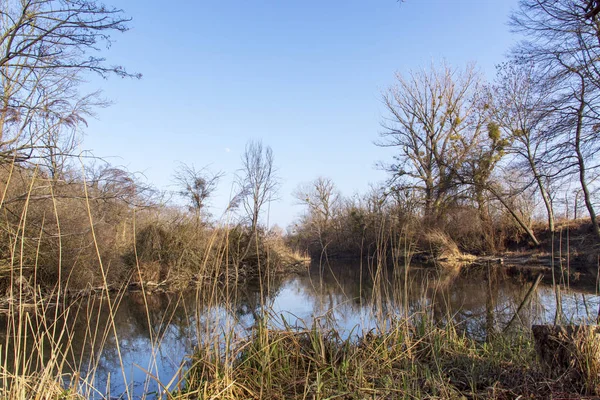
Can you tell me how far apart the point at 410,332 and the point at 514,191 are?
12.8 m

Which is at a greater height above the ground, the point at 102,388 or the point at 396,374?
the point at 396,374

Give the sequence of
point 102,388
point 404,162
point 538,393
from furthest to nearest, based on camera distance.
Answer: point 404,162 → point 102,388 → point 538,393

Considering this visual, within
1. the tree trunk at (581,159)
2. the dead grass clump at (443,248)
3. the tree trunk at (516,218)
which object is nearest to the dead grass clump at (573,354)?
the tree trunk at (581,159)

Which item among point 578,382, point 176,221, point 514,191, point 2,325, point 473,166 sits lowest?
point 2,325

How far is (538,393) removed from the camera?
220 cm

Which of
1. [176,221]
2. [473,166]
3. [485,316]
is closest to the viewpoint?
[485,316]

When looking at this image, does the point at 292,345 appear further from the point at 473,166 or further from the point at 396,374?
the point at 473,166

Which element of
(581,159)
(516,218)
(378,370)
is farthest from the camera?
(516,218)

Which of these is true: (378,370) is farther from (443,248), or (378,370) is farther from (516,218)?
(443,248)

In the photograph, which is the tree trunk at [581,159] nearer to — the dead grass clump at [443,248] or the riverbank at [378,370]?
the dead grass clump at [443,248]

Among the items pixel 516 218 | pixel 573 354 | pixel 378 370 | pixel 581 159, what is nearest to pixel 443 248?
pixel 516 218

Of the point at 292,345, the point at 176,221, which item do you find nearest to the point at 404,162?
the point at 176,221

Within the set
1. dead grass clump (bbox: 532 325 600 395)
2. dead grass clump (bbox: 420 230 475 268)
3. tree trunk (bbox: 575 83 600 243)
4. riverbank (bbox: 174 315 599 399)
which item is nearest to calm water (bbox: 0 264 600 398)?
riverbank (bbox: 174 315 599 399)

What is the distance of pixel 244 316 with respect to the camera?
6242 mm
